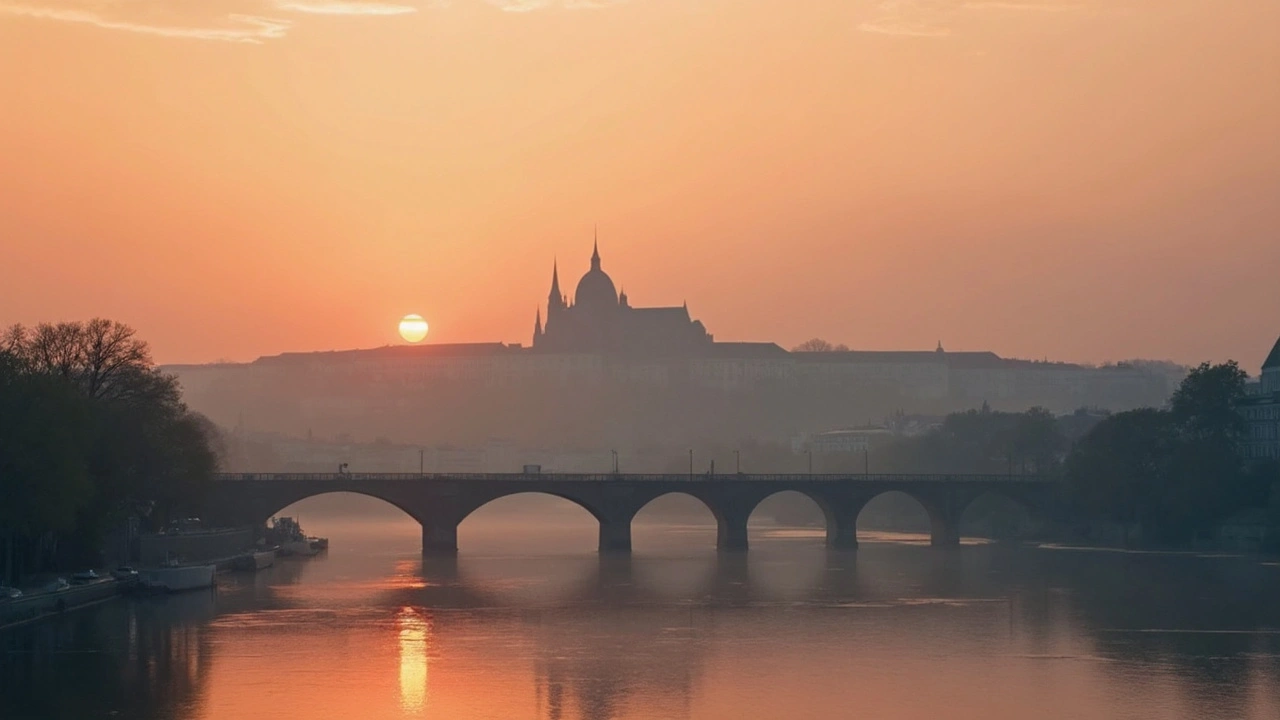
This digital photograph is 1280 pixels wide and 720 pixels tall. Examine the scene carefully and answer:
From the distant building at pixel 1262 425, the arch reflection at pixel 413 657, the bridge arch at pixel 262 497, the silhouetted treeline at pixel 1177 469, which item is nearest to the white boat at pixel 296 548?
the bridge arch at pixel 262 497

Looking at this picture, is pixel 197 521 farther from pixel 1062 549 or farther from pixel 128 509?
pixel 1062 549

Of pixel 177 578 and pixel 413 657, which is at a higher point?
pixel 177 578

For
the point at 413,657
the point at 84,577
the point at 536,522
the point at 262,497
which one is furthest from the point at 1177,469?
the point at 536,522

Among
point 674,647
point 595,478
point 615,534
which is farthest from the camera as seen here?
point 595,478

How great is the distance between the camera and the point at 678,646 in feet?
236

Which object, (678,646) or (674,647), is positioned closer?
(674,647)

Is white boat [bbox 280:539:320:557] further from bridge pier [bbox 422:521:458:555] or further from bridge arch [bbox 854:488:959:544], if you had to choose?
bridge arch [bbox 854:488:959:544]

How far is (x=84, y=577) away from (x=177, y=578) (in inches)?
223

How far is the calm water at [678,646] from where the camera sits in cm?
5884

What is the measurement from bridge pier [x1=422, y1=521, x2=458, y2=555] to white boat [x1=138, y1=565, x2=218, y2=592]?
28991 millimetres

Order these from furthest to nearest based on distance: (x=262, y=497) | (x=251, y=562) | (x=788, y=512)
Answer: (x=788, y=512) < (x=262, y=497) < (x=251, y=562)

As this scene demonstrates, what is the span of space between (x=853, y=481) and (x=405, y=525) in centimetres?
5729

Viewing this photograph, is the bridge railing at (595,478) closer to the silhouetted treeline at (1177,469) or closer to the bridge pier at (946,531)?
the bridge pier at (946,531)

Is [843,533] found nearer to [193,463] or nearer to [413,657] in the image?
[193,463]
